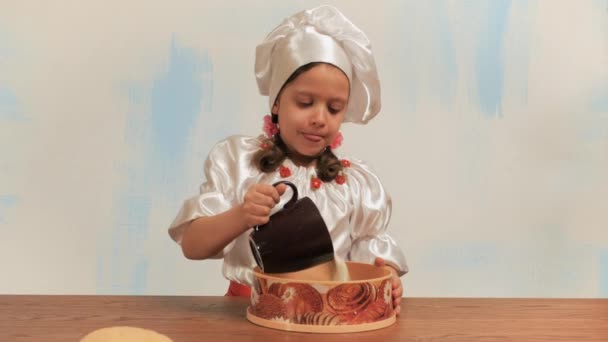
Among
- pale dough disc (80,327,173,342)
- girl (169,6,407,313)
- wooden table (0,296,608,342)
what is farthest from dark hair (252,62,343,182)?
pale dough disc (80,327,173,342)

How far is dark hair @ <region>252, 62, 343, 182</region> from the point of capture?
4.66ft

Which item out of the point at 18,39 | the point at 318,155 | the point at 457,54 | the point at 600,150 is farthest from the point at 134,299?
the point at 600,150

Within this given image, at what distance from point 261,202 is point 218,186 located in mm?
272

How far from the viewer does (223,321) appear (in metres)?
1.11

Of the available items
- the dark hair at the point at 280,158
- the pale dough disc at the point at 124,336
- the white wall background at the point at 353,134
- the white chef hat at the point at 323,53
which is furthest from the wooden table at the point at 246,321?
the white wall background at the point at 353,134

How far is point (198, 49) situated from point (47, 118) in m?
0.42

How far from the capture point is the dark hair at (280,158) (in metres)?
1.42

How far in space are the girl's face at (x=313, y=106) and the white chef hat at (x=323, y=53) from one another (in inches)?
0.8

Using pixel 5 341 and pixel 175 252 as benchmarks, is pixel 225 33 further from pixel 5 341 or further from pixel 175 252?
pixel 5 341

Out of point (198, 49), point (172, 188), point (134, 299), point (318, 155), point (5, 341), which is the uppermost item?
point (198, 49)

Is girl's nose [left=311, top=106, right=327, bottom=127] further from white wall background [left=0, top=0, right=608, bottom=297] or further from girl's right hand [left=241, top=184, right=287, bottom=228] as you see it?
white wall background [left=0, top=0, right=608, bottom=297]

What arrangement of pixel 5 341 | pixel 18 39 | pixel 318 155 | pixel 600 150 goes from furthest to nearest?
1. pixel 600 150
2. pixel 18 39
3. pixel 318 155
4. pixel 5 341

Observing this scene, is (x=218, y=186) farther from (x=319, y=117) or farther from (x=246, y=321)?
(x=246, y=321)

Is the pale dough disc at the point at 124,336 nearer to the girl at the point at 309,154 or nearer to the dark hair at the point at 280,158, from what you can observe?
the girl at the point at 309,154
